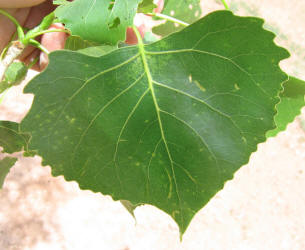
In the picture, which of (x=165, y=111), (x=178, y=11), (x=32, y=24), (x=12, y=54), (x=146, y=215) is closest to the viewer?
(x=165, y=111)

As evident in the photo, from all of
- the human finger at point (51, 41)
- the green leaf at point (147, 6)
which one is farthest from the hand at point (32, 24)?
the green leaf at point (147, 6)

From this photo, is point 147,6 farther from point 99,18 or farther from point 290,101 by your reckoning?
point 290,101

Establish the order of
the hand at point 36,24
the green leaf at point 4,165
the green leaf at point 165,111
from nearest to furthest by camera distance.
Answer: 1. the green leaf at point 165,111
2. the green leaf at point 4,165
3. the hand at point 36,24

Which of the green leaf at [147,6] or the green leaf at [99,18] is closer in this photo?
the green leaf at [99,18]

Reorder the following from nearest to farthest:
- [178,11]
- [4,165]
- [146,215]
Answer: [4,165] → [178,11] → [146,215]

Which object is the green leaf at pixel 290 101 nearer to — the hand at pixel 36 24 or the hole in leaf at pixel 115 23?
the hole in leaf at pixel 115 23

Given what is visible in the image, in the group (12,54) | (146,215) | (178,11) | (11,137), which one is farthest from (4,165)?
(146,215)

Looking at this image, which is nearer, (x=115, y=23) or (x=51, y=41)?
(x=115, y=23)
